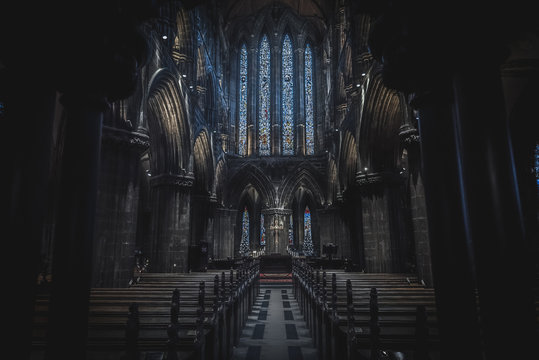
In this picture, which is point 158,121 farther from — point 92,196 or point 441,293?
point 441,293

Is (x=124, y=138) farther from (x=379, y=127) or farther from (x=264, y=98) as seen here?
(x=264, y=98)

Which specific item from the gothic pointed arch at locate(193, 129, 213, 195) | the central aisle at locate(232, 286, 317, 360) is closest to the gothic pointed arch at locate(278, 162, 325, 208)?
the gothic pointed arch at locate(193, 129, 213, 195)

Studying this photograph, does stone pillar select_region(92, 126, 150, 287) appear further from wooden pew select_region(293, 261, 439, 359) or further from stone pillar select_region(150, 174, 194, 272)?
wooden pew select_region(293, 261, 439, 359)

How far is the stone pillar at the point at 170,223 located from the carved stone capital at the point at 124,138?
4.75 m

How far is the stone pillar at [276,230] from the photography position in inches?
955

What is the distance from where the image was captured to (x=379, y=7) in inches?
140

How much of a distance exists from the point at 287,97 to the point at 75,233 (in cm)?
2605

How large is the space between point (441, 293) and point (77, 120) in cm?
338

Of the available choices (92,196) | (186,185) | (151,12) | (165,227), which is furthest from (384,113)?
(92,196)

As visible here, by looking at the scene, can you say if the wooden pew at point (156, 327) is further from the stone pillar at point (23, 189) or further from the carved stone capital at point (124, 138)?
the carved stone capital at point (124, 138)

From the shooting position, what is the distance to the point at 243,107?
27812 millimetres

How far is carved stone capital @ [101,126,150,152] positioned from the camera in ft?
29.6

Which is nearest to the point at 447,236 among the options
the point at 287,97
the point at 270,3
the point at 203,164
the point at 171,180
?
the point at 171,180

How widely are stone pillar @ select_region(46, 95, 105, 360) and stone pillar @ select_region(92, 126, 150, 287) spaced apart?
6325 mm
